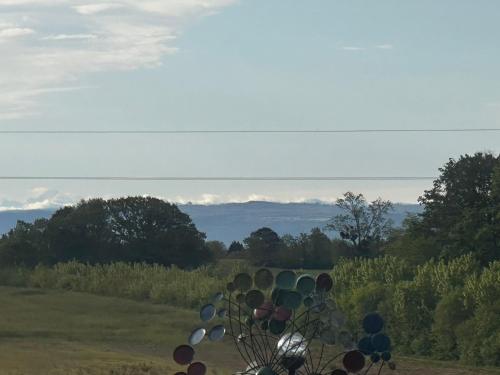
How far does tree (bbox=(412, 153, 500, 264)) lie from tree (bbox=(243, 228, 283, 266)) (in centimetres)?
3222

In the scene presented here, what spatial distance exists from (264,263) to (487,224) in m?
41.5

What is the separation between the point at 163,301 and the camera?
224ft

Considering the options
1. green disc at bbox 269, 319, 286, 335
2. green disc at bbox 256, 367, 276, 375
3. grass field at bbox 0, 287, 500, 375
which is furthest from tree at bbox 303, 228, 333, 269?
green disc at bbox 256, 367, 276, 375

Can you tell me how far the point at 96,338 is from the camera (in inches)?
2149

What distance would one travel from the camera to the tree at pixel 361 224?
352 ft

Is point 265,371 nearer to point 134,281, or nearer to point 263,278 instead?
point 263,278

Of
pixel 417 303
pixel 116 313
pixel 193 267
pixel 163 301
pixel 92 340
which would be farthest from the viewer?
pixel 193 267

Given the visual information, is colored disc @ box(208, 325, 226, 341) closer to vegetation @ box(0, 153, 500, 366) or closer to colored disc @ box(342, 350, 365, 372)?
colored disc @ box(342, 350, 365, 372)

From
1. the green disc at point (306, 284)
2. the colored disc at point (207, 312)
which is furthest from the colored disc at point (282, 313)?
the colored disc at point (207, 312)

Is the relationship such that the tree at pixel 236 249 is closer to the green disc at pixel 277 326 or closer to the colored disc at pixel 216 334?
the green disc at pixel 277 326

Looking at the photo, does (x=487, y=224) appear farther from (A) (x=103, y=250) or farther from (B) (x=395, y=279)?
(A) (x=103, y=250)

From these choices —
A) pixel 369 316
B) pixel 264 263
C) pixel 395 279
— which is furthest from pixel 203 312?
pixel 264 263

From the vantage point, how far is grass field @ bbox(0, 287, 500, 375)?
42.0m

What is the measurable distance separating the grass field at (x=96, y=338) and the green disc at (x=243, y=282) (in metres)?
13.6
